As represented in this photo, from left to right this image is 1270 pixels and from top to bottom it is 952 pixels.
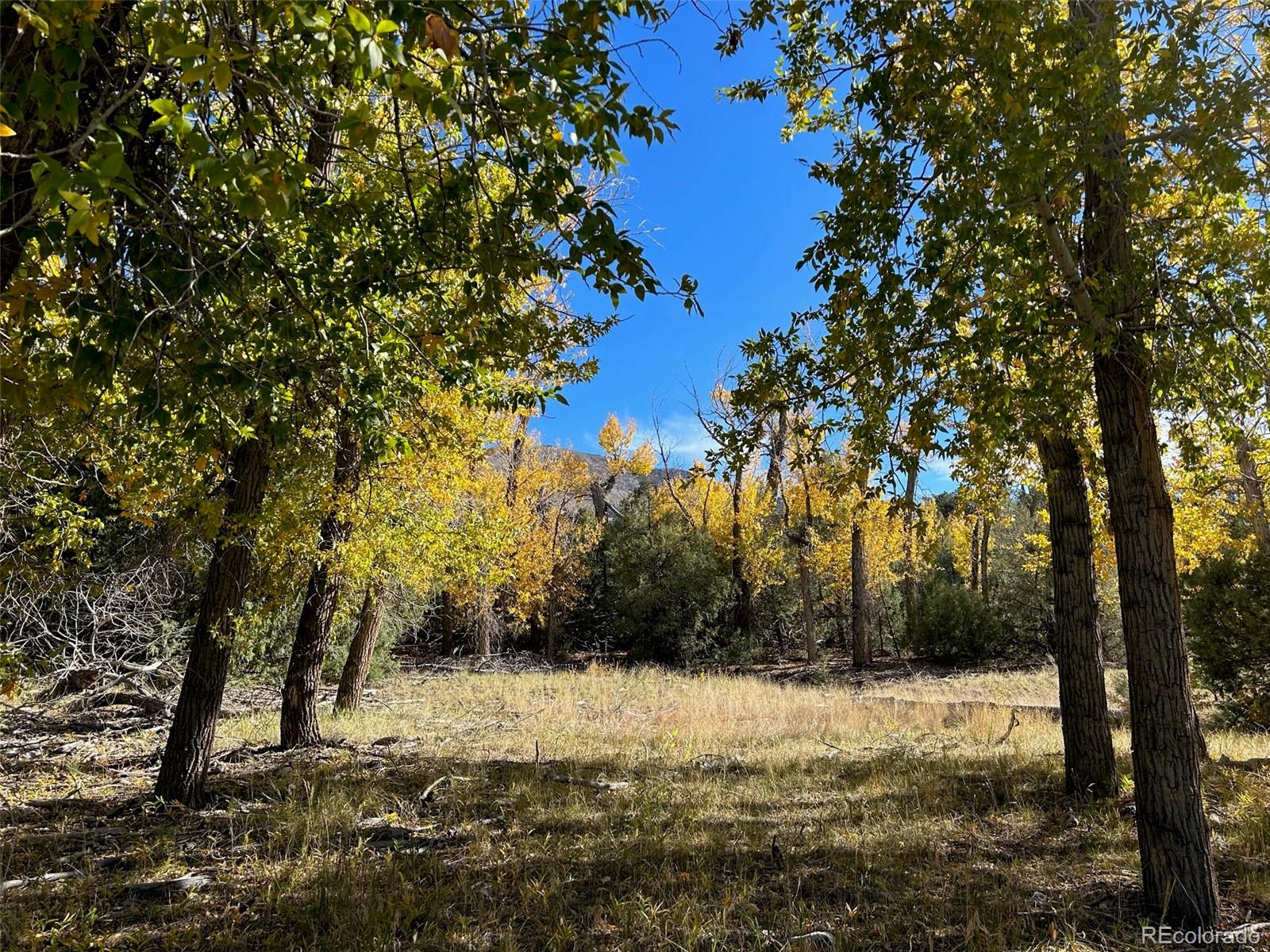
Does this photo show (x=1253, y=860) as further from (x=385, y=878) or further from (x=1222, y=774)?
(x=385, y=878)

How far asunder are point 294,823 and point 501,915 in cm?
213

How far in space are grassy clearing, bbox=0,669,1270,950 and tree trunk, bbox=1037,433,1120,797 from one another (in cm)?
36

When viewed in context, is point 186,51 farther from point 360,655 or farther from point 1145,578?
point 360,655

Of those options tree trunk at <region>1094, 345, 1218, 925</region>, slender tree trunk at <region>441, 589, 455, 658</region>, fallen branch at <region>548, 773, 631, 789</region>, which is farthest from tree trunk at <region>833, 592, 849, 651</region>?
tree trunk at <region>1094, 345, 1218, 925</region>

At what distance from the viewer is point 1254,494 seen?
10234 mm

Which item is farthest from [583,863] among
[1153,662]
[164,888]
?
[1153,662]

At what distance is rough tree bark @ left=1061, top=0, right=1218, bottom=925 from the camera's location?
12.4ft

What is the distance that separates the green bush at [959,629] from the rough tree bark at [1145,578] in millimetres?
20853

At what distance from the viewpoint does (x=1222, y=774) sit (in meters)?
6.55

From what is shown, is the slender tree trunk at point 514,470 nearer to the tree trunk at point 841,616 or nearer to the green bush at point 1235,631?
the tree trunk at point 841,616

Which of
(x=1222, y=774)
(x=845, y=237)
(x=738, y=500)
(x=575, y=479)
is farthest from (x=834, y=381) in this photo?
(x=575, y=479)

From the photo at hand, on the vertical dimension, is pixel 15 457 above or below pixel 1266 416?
below

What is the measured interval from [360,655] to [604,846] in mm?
7240

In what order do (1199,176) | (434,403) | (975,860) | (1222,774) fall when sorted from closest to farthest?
(1199,176) → (975,860) → (1222,774) → (434,403)
